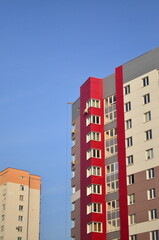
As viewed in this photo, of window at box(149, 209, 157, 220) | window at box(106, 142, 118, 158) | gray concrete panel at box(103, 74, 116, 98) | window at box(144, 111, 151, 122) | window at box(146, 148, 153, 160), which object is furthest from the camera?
gray concrete panel at box(103, 74, 116, 98)

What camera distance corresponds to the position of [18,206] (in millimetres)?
113875

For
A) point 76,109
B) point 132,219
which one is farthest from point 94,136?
point 132,219

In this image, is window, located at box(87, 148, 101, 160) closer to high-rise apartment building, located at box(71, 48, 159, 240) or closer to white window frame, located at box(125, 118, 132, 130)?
high-rise apartment building, located at box(71, 48, 159, 240)

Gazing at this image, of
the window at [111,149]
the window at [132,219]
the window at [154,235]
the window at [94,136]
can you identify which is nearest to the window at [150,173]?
the window at [132,219]

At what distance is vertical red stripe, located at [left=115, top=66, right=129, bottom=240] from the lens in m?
57.7

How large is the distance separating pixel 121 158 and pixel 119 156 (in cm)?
49

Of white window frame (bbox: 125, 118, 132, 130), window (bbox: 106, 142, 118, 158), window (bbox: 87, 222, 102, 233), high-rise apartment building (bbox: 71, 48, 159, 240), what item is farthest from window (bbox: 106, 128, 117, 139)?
window (bbox: 87, 222, 102, 233)

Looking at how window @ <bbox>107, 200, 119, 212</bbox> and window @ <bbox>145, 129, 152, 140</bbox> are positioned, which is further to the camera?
window @ <bbox>107, 200, 119, 212</bbox>

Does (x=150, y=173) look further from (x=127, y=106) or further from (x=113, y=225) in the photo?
(x=127, y=106)

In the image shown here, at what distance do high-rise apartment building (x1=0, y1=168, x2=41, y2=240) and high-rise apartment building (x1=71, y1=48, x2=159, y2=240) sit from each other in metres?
46.3

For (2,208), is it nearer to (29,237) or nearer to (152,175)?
(29,237)

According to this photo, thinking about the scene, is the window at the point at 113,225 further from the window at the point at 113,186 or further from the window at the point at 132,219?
the window at the point at 113,186

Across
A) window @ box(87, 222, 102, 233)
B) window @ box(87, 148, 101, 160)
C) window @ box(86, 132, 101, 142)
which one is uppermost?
window @ box(86, 132, 101, 142)

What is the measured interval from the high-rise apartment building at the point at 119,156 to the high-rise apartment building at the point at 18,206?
4633cm
